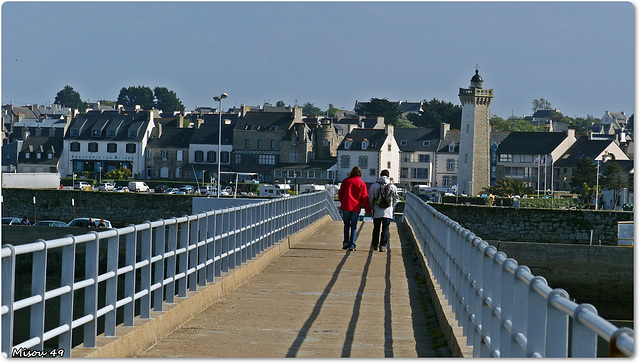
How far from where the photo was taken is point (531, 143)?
403ft

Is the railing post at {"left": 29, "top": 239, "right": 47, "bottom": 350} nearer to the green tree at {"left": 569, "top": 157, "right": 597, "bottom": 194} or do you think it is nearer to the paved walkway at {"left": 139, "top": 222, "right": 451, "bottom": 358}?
the paved walkway at {"left": 139, "top": 222, "right": 451, "bottom": 358}

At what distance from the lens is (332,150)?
12119cm

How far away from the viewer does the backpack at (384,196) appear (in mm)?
19109

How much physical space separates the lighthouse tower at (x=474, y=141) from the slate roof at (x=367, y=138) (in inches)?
423

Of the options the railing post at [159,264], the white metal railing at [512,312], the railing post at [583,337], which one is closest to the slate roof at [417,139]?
the white metal railing at [512,312]

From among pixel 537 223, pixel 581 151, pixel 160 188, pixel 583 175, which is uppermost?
pixel 581 151

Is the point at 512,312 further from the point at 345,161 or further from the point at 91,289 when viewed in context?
the point at 345,161

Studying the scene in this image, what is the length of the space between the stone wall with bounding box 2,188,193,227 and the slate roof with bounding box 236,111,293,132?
49803mm

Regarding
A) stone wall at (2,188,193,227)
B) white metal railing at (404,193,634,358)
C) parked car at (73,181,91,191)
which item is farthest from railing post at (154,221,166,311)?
parked car at (73,181,91,191)

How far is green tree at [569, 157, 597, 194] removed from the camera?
10694 cm

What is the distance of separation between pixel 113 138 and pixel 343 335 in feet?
370

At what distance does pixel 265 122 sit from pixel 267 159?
4397 mm

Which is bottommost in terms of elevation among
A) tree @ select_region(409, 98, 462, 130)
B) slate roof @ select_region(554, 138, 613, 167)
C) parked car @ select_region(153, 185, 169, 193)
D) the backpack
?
parked car @ select_region(153, 185, 169, 193)

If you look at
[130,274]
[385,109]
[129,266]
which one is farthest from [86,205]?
[385,109]
